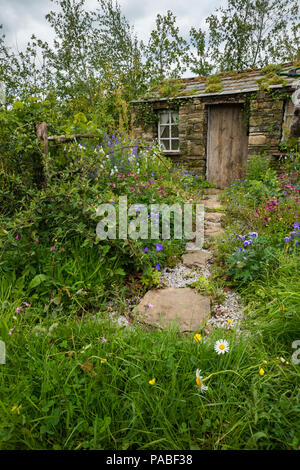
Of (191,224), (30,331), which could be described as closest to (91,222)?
(30,331)

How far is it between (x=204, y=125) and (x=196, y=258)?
5.68 metres

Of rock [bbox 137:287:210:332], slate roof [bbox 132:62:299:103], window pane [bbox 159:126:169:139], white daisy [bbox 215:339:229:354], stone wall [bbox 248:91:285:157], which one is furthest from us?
window pane [bbox 159:126:169:139]

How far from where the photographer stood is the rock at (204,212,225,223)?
451 cm

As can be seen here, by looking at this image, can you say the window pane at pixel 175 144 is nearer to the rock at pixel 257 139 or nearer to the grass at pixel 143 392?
the rock at pixel 257 139

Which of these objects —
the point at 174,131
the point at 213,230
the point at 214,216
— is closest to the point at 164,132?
the point at 174,131

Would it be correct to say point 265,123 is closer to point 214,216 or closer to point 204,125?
point 204,125

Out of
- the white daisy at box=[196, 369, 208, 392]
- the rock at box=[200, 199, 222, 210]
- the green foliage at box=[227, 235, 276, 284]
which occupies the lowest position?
the white daisy at box=[196, 369, 208, 392]

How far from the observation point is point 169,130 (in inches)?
337

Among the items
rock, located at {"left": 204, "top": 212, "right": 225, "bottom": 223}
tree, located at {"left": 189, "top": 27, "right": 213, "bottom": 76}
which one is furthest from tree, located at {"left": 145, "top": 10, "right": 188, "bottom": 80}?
rock, located at {"left": 204, "top": 212, "right": 225, "bottom": 223}

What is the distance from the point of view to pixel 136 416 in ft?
3.99

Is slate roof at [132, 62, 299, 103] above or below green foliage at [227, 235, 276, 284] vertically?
above

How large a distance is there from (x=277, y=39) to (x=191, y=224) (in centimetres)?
1586

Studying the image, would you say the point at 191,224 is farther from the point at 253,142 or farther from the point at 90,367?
the point at 253,142

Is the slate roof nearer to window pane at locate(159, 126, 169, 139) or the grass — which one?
window pane at locate(159, 126, 169, 139)
